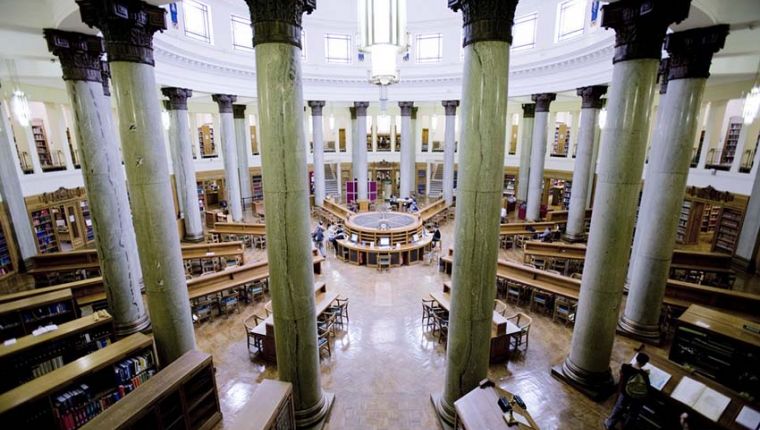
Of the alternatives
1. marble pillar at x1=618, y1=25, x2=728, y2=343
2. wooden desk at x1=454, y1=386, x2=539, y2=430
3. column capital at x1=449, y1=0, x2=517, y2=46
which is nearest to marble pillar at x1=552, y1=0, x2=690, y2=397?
marble pillar at x1=618, y1=25, x2=728, y2=343

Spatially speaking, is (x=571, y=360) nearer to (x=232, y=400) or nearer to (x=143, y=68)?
(x=232, y=400)

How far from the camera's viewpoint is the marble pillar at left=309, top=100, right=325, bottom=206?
53.6 ft

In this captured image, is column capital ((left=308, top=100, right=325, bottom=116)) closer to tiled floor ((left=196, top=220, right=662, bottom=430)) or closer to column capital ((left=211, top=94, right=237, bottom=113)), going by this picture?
column capital ((left=211, top=94, right=237, bottom=113))

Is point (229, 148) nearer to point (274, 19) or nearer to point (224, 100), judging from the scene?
point (224, 100)

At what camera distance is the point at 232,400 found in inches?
216

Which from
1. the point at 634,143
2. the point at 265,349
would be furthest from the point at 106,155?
the point at 634,143

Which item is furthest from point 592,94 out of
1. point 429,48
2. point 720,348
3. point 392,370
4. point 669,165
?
point 392,370

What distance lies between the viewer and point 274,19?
3568 millimetres

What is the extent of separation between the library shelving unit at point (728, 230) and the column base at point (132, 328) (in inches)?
647

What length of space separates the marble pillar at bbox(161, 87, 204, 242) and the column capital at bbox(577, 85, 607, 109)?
13.5 m

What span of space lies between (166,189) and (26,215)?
9552 mm

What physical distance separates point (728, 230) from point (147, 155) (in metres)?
16.1

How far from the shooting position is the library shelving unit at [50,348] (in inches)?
199

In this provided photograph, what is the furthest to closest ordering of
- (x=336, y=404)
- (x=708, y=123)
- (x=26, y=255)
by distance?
(x=708, y=123)
(x=26, y=255)
(x=336, y=404)
